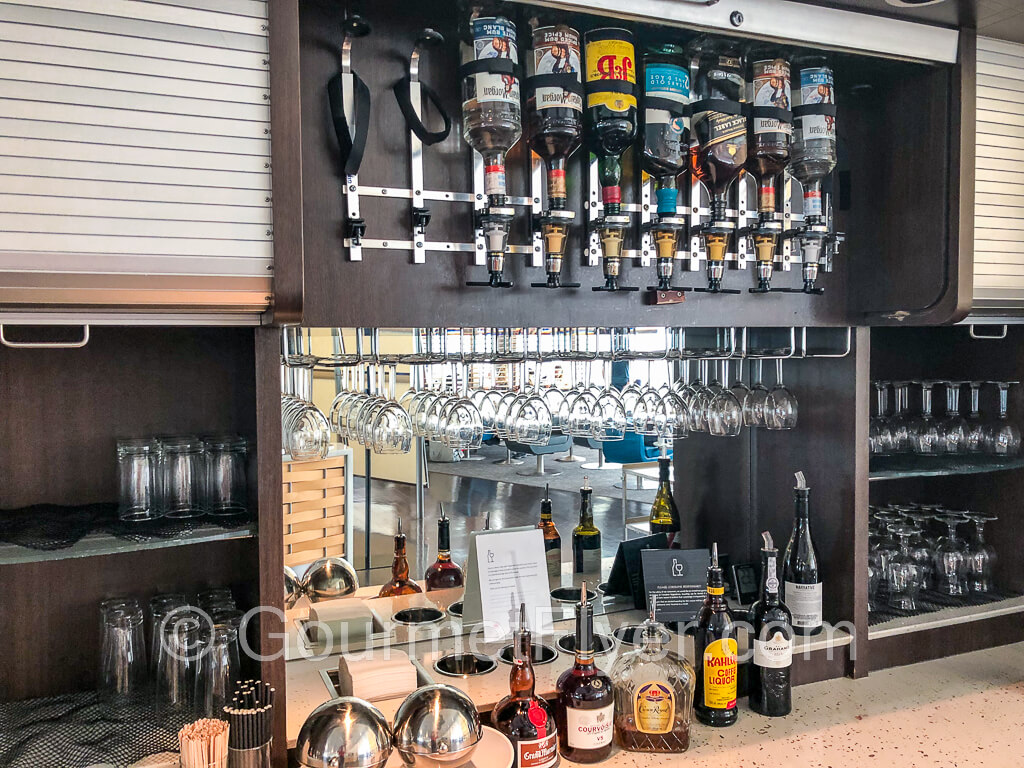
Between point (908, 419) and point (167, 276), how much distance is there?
91.5 inches

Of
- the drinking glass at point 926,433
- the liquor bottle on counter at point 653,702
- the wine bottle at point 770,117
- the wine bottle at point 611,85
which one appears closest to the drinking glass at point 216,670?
the liquor bottle on counter at point 653,702

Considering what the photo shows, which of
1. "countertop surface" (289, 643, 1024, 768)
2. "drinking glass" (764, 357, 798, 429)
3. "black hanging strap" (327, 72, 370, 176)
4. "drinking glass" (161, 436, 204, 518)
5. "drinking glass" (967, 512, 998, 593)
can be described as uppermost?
"black hanging strap" (327, 72, 370, 176)

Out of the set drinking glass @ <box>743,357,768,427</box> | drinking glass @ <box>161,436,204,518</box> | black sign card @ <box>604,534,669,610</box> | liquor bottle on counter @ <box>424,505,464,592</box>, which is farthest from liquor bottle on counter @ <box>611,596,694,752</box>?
drinking glass @ <box>161,436,204,518</box>

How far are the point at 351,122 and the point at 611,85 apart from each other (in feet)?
2.00

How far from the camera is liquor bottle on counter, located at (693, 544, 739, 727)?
195 centimetres

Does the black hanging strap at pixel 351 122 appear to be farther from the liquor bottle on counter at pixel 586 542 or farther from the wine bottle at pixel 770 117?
the liquor bottle on counter at pixel 586 542

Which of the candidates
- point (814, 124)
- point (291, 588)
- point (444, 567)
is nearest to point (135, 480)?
point (291, 588)

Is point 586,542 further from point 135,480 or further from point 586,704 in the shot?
point 135,480

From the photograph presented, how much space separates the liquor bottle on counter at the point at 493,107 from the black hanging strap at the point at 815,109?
790 millimetres

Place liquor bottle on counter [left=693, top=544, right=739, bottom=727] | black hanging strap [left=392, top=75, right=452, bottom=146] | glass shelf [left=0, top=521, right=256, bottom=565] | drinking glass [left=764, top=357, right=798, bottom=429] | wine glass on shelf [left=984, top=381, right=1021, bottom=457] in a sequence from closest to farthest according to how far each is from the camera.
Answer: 1. glass shelf [left=0, top=521, right=256, bottom=565]
2. black hanging strap [left=392, top=75, right=452, bottom=146]
3. liquor bottle on counter [left=693, top=544, right=739, bottom=727]
4. drinking glass [left=764, top=357, right=798, bottom=429]
5. wine glass on shelf [left=984, top=381, right=1021, bottom=457]

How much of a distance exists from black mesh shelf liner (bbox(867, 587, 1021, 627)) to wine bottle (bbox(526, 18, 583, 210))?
1.60 meters

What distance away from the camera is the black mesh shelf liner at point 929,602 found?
243 centimetres

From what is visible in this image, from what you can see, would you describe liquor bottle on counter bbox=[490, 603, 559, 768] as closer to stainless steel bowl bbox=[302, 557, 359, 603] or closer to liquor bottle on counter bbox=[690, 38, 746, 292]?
stainless steel bowl bbox=[302, 557, 359, 603]

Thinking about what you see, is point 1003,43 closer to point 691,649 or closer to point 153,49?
point 691,649
